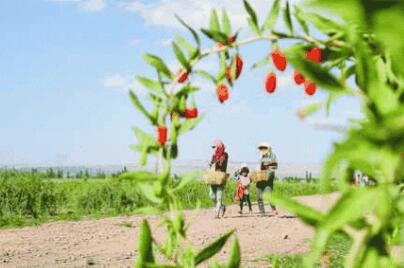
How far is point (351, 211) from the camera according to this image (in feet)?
1.91

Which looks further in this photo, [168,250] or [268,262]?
[268,262]

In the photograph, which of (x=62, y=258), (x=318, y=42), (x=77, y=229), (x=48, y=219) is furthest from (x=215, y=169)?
(x=318, y=42)

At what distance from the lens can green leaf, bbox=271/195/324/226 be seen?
672mm

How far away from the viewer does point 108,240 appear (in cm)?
1207

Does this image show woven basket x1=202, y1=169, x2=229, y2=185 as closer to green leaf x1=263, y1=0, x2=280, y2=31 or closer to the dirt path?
the dirt path

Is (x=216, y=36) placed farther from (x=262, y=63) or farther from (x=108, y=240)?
(x=108, y=240)

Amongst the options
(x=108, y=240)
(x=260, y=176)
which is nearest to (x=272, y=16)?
(x=108, y=240)

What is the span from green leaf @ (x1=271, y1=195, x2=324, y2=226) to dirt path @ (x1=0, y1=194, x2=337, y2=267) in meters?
7.44

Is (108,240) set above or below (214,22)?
below

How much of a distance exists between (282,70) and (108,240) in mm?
10886

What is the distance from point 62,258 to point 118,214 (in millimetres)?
7300

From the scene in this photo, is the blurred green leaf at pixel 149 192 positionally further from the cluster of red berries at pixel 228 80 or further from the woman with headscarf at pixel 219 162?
the woman with headscarf at pixel 219 162

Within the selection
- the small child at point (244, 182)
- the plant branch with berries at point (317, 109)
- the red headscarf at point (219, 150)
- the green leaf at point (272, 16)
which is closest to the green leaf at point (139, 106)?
the plant branch with berries at point (317, 109)

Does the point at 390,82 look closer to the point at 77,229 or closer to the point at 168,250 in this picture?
the point at 168,250
